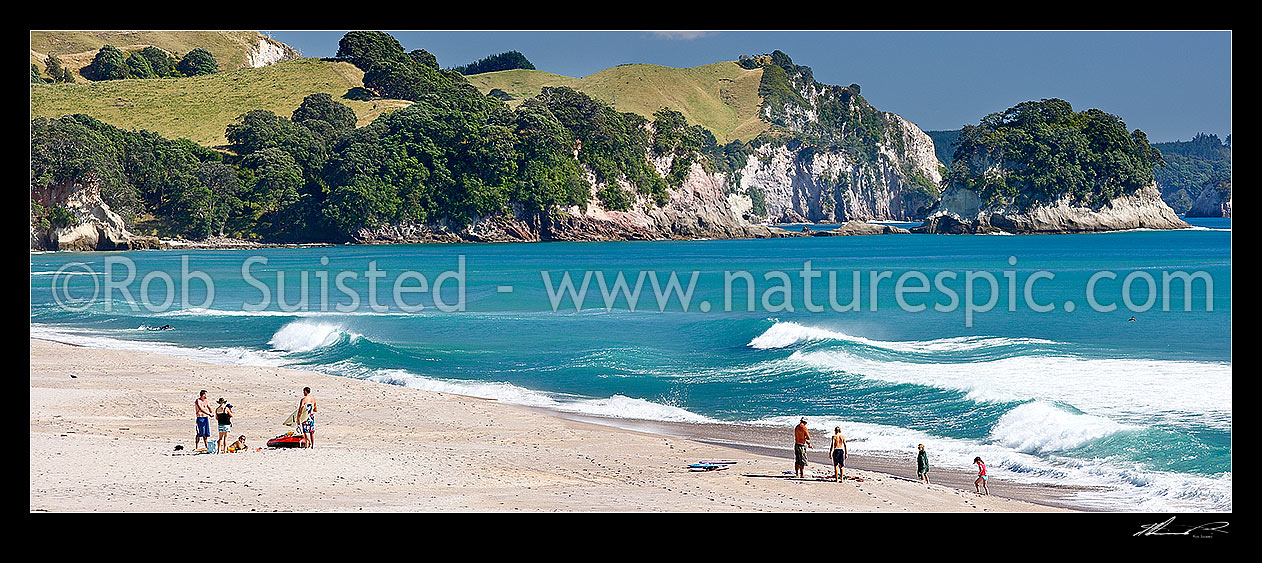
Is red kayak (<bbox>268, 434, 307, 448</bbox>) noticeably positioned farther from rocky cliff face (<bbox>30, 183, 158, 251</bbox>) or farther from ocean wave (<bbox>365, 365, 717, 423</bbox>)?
rocky cliff face (<bbox>30, 183, 158, 251</bbox>)

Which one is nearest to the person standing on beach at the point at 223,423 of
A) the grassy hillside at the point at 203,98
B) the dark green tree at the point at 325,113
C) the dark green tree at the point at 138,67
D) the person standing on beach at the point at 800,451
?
the person standing on beach at the point at 800,451

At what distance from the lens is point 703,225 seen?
13238 centimetres

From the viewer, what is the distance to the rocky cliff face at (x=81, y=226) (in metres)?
90.3

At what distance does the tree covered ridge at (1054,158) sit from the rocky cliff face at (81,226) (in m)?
93.5

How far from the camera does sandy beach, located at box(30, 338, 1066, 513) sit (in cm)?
1278

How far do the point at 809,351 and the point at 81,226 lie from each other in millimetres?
82660

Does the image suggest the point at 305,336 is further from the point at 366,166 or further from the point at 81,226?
the point at 366,166

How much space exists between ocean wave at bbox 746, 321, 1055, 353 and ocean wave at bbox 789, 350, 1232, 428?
7.59 ft

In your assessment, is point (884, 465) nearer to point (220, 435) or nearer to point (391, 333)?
point (220, 435)

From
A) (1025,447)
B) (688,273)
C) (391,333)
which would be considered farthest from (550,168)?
(1025,447)

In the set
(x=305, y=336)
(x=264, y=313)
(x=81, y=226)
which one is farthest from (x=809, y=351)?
(x=81, y=226)

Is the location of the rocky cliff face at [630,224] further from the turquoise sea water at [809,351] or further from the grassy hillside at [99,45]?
the grassy hillside at [99,45]

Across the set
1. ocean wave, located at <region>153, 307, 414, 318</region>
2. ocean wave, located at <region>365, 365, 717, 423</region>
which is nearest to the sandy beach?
ocean wave, located at <region>365, 365, 717, 423</region>

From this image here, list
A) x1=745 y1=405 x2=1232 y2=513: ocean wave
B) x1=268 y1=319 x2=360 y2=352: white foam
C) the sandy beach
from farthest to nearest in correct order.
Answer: x1=268 y1=319 x2=360 y2=352: white foam → x1=745 y1=405 x2=1232 y2=513: ocean wave → the sandy beach
